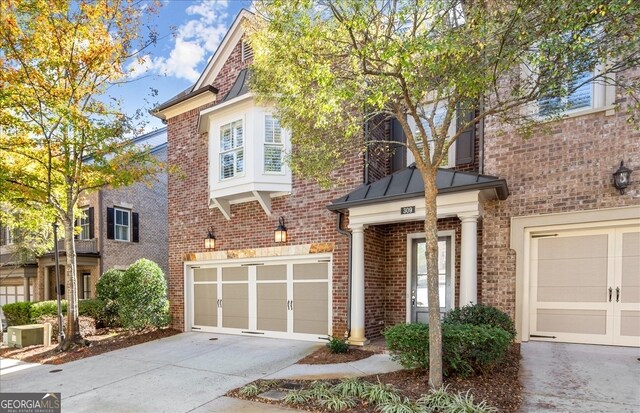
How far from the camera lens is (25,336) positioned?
966cm

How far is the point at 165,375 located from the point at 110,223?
11.8 meters

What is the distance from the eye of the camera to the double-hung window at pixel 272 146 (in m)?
9.38

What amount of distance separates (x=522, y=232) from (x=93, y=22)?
10364mm

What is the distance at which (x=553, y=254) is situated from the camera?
6.89 m

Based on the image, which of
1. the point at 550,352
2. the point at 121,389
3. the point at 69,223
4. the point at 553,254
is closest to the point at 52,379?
the point at 121,389

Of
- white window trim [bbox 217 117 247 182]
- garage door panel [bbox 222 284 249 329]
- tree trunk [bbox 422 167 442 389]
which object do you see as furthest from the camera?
garage door panel [bbox 222 284 249 329]

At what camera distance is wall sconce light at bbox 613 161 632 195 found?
6.04 m

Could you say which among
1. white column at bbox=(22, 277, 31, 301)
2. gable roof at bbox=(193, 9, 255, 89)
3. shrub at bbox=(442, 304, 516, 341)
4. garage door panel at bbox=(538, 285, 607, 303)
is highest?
gable roof at bbox=(193, 9, 255, 89)

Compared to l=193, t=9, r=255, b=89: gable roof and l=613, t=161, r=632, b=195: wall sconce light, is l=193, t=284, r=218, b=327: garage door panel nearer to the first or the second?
l=193, t=9, r=255, b=89: gable roof

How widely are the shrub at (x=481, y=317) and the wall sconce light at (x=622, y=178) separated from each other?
2831mm

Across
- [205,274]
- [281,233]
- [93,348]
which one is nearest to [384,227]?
[281,233]

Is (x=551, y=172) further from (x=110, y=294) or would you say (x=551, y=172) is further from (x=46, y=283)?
(x=46, y=283)

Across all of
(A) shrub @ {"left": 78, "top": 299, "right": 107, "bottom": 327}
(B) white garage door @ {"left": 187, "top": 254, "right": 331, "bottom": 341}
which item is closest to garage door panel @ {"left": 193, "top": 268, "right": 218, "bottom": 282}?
(B) white garage door @ {"left": 187, "top": 254, "right": 331, "bottom": 341}

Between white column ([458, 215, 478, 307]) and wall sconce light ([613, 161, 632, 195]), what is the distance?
7.32 ft
